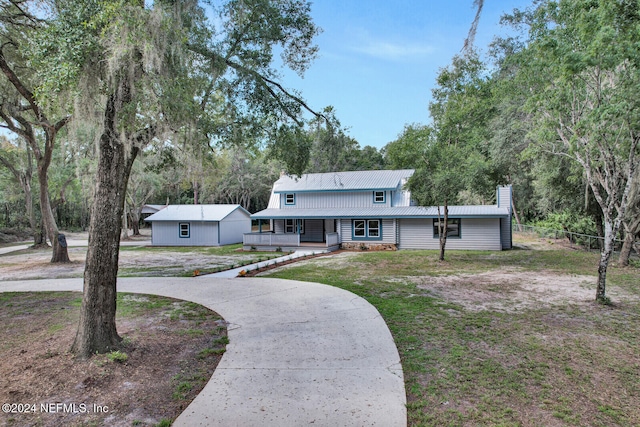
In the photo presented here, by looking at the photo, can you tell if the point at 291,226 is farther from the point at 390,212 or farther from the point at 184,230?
the point at 184,230

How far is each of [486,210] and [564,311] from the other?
1208 centimetres

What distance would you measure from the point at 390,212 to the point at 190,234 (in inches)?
541

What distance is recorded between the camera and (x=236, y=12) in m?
6.23

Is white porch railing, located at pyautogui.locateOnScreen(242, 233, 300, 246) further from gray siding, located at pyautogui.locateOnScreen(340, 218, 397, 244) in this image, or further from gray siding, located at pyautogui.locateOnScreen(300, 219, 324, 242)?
gray siding, located at pyautogui.locateOnScreen(340, 218, 397, 244)

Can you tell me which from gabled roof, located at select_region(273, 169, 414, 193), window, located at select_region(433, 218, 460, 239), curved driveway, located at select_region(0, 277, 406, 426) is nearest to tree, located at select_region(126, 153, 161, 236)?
gabled roof, located at select_region(273, 169, 414, 193)

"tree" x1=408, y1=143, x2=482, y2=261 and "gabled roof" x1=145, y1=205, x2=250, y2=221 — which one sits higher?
"tree" x1=408, y1=143, x2=482, y2=261

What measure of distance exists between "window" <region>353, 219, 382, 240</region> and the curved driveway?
1245cm

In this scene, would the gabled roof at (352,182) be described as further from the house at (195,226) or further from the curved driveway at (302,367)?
the curved driveway at (302,367)

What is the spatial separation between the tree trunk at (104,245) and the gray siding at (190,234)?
1948 cm

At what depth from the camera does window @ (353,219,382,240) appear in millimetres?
19781

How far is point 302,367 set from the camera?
3.99 metres

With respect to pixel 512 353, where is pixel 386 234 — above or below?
above

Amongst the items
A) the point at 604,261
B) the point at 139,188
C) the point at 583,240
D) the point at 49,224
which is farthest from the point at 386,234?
the point at 139,188

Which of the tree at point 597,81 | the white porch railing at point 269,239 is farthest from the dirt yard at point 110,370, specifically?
the white porch railing at point 269,239
